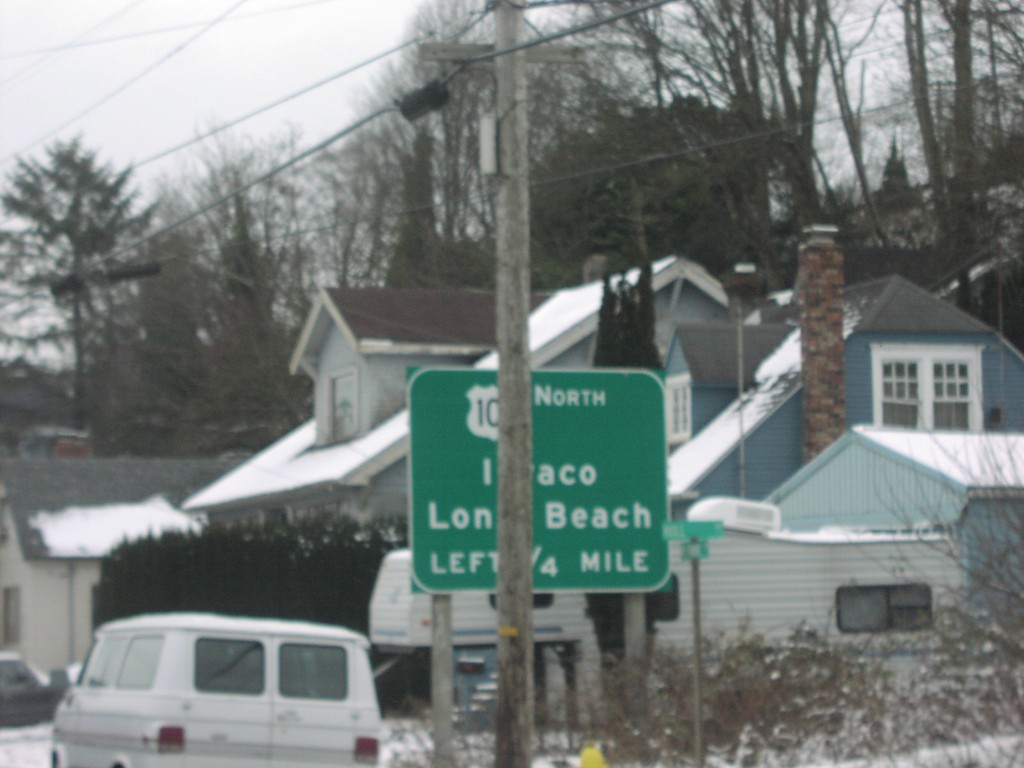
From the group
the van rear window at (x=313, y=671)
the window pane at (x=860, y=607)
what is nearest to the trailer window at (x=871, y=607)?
the window pane at (x=860, y=607)

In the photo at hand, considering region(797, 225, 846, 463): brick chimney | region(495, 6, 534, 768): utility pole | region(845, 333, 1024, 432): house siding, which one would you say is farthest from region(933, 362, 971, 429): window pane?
region(495, 6, 534, 768): utility pole

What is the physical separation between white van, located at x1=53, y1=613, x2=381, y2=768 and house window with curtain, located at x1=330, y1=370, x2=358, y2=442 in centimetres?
1890

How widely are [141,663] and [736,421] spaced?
16.1 metres

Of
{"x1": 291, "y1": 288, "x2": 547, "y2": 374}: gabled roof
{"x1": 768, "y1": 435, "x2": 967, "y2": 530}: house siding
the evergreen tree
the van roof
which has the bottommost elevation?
the van roof

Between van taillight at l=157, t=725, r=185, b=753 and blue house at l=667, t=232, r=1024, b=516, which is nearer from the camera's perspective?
van taillight at l=157, t=725, r=185, b=753

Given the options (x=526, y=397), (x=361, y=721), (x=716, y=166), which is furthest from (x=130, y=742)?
(x=716, y=166)

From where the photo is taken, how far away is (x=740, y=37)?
41781 mm

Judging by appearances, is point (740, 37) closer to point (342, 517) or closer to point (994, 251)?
point (994, 251)

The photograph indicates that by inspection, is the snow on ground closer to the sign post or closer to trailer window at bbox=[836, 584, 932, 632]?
the sign post

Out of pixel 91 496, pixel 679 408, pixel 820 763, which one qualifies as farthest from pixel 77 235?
pixel 820 763

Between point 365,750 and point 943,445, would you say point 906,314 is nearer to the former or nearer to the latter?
point 943,445

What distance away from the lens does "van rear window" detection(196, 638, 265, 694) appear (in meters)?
13.5

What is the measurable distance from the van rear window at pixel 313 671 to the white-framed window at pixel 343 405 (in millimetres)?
18914

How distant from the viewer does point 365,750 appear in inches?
557
